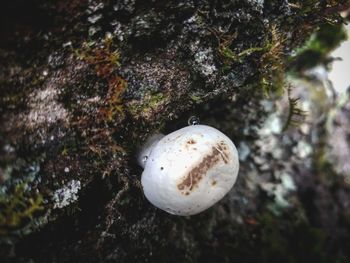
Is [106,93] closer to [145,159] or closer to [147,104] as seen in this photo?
[147,104]

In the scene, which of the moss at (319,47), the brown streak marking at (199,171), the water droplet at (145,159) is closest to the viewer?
the brown streak marking at (199,171)

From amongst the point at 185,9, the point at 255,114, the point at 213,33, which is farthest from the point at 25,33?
the point at 255,114

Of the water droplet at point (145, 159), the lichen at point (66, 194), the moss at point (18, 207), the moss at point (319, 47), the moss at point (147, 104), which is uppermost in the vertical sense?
the moss at point (147, 104)

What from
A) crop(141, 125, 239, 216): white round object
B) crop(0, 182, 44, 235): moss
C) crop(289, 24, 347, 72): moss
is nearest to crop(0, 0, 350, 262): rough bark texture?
crop(0, 182, 44, 235): moss

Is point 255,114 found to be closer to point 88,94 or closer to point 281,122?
point 281,122

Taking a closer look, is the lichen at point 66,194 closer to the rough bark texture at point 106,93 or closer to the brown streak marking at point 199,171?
the rough bark texture at point 106,93

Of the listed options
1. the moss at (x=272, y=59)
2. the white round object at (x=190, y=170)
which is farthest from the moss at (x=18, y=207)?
the moss at (x=272, y=59)

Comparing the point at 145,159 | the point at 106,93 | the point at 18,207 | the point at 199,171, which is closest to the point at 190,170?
the point at 199,171
